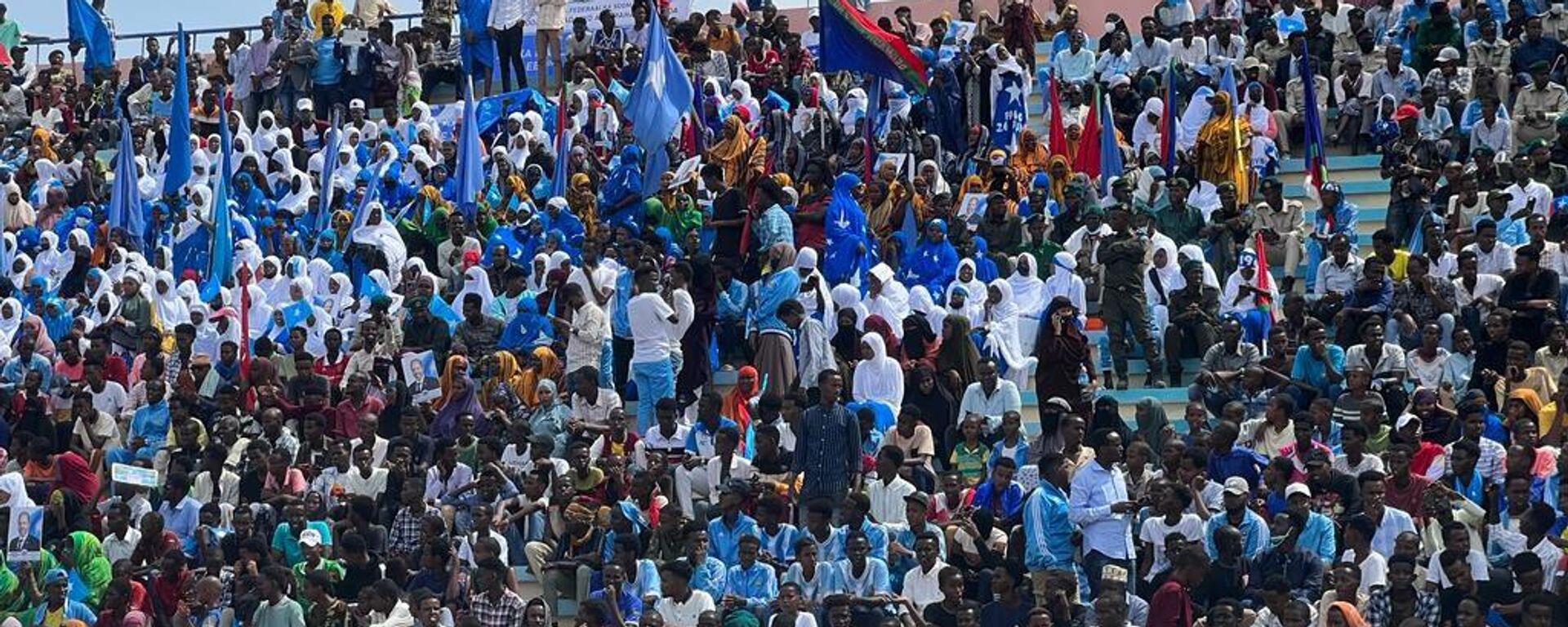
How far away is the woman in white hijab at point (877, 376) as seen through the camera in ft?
84.1

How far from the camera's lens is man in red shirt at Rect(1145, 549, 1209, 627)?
2172 centimetres

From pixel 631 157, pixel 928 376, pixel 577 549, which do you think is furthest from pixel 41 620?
pixel 631 157

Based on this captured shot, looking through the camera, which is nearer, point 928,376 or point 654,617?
point 654,617

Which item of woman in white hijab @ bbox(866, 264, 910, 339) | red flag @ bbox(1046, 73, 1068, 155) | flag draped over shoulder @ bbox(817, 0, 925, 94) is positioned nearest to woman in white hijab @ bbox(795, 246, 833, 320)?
woman in white hijab @ bbox(866, 264, 910, 339)

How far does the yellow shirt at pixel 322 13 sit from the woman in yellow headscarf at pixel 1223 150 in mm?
10147

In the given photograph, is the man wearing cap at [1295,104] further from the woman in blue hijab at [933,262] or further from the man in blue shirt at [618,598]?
the man in blue shirt at [618,598]

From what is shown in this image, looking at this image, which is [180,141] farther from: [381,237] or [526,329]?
[526,329]

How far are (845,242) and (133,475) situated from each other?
17.6 ft

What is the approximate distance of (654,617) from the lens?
885 inches

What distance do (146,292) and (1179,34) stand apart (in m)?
8.75

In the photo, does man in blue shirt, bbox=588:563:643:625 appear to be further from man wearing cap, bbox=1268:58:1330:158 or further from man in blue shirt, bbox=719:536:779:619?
man wearing cap, bbox=1268:58:1330:158

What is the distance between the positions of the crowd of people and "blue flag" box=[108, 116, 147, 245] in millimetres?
36

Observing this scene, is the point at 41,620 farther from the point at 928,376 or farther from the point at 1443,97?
the point at 1443,97

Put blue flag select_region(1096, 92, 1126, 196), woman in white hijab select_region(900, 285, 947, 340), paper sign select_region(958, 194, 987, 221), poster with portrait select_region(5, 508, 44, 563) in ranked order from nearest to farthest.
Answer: poster with portrait select_region(5, 508, 44, 563) → woman in white hijab select_region(900, 285, 947, 340) → paper sign select_region(958, 194, 987, 221) → blue flag select_region(1096, 92, 1126, 196)
